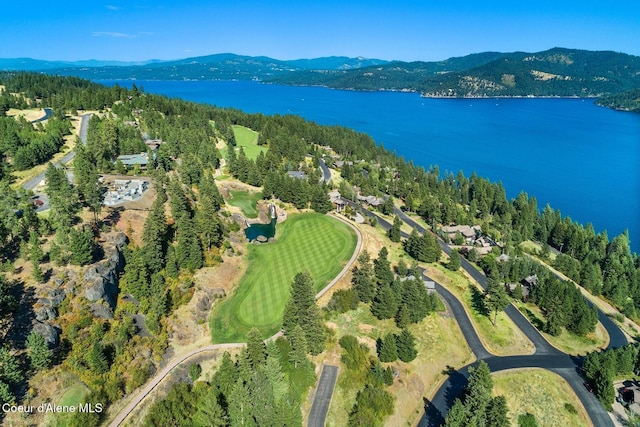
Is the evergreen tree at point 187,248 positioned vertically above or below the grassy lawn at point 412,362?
above

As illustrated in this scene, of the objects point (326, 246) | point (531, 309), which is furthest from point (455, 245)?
point (326, 246)

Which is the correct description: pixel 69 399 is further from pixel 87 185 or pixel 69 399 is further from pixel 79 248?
pixel 87 185

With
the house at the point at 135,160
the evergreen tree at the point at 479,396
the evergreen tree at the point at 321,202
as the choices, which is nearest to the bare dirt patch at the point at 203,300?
the evergreen tree at the point at 321,202

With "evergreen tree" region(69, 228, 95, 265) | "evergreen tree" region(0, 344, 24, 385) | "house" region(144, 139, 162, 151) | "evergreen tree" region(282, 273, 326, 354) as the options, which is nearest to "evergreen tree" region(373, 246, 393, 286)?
"evergreen tree" region(282, 273, 326, 354)

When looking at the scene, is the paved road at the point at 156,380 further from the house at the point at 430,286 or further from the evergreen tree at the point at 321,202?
the evergreen tree at the point at 321,202

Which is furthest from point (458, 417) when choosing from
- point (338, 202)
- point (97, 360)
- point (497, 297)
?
point (338, 202)

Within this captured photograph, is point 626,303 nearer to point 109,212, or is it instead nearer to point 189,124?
point 109,212
